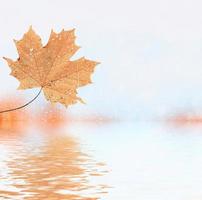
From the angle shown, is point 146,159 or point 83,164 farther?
point 146,159

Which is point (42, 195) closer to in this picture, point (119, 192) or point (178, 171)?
point (119, 192)

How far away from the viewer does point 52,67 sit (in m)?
2.25

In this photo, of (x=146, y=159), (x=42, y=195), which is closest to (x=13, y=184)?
(x=42, y=195)

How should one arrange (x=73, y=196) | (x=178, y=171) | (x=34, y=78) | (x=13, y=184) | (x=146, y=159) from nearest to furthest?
(x=34, y=78) → (x=73, y=196) → (x=13, y=184) → (x=178, y=171) → (x=146, y=159)

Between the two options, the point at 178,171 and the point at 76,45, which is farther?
the point at 178,171

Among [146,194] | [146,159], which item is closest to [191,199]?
[146,194]

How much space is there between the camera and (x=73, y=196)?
27.5 feet

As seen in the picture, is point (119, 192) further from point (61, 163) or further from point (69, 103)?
point (69, 103)

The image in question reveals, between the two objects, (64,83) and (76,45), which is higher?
(76,45)

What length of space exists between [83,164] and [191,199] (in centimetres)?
675

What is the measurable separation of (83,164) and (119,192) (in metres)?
6.25

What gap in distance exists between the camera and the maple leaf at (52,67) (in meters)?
2.19

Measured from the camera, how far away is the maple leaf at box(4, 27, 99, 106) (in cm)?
219

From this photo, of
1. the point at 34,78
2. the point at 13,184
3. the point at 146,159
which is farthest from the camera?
the point at 146,159
